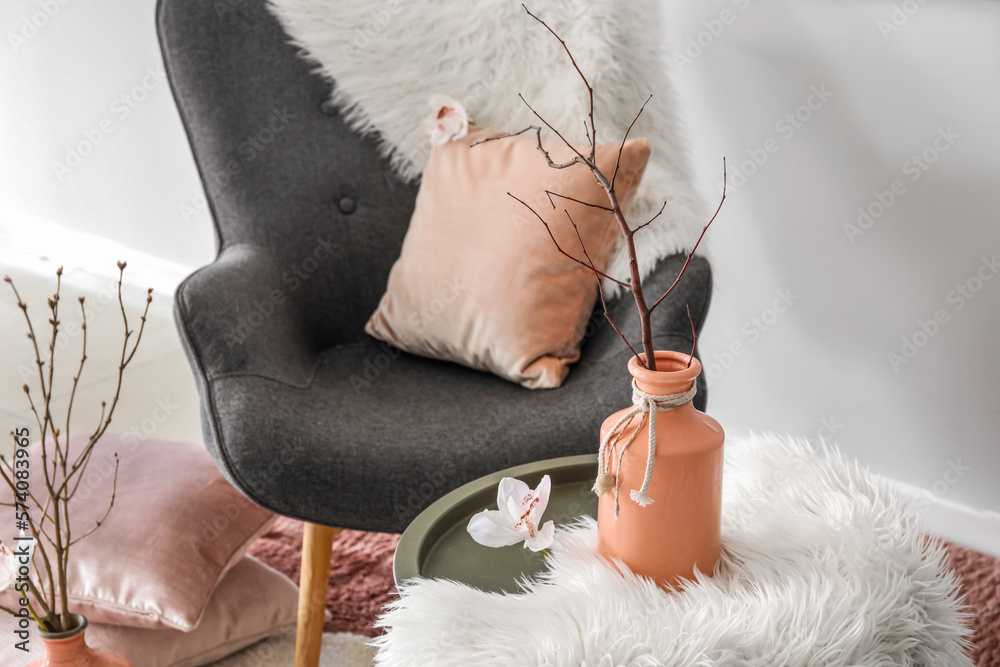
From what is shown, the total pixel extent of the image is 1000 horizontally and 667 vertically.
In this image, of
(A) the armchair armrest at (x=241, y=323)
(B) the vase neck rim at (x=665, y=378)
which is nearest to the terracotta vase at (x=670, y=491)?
(B) the vase neck rim at (x=665, y=378)

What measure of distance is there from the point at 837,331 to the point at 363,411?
94 centimetres

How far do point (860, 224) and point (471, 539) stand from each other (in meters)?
1.04

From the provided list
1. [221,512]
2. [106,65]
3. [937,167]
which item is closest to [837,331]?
[937,167]

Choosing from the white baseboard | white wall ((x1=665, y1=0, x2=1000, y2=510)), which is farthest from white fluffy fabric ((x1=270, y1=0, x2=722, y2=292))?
the white baseboard

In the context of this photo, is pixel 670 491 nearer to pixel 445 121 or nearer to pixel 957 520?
pixel 445 121

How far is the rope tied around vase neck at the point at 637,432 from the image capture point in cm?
68

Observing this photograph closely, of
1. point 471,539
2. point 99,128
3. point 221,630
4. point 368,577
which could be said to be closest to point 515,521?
point 471,539

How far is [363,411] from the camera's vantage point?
1.24m

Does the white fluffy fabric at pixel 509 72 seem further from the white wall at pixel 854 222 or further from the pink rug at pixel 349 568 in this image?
the pink rug at pixel 349 568

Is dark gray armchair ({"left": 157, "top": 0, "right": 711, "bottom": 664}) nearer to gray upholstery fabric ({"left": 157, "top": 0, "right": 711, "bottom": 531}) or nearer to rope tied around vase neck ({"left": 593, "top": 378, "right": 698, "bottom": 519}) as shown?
gray upholstery fabric ({"left": 157, "top": 0, "right": 711, "bottom": 531})

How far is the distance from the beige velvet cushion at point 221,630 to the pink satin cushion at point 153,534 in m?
0.04

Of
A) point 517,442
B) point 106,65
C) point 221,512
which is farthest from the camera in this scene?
point 106,65

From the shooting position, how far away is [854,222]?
1.55m

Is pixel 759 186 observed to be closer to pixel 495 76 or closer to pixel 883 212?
pixel 883 212
